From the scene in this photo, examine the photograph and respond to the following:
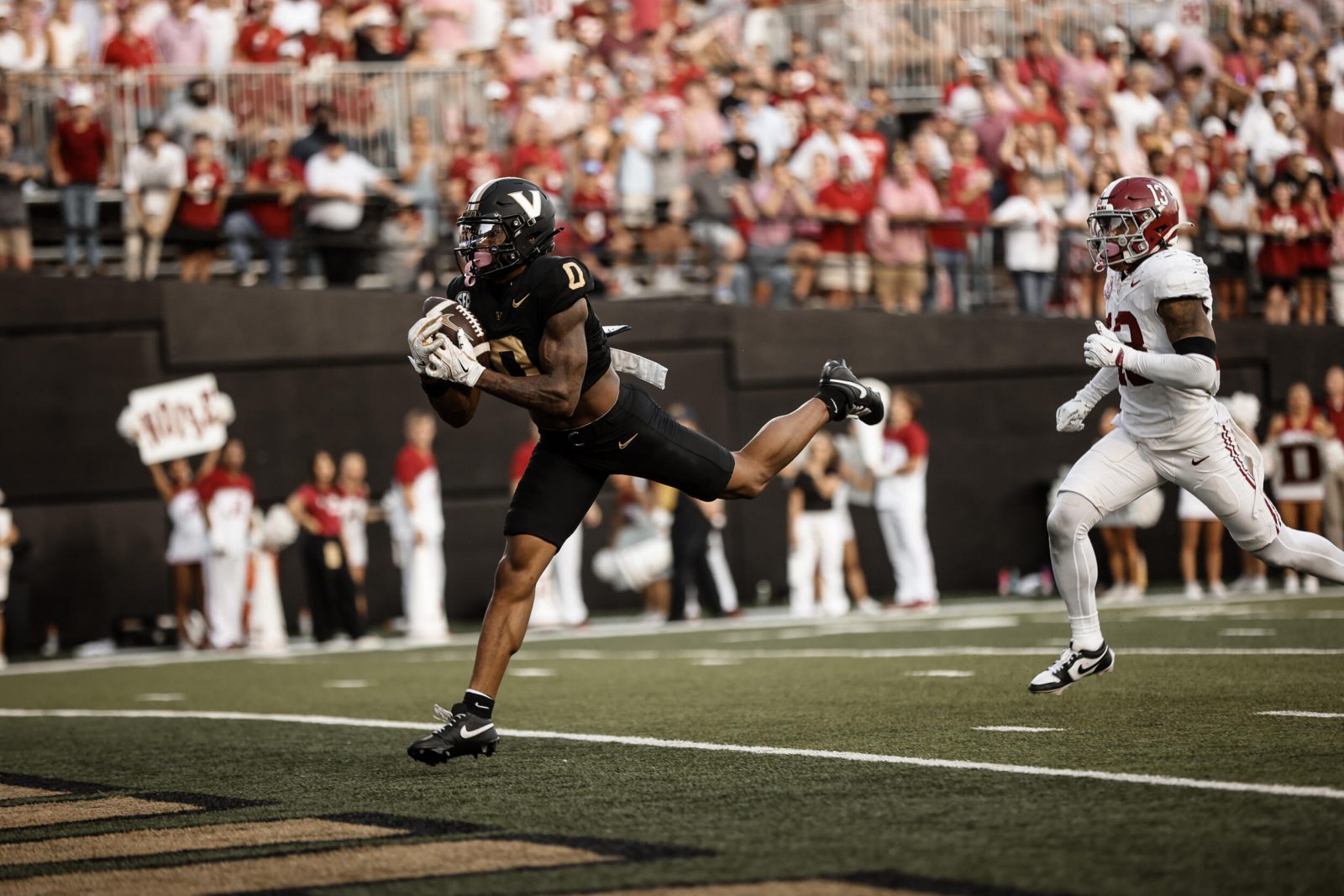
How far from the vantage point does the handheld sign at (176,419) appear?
1739 centimetres

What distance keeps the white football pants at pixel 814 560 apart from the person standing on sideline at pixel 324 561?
12.9 ft

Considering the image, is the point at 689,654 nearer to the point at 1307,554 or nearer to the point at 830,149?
the point at 1307,554

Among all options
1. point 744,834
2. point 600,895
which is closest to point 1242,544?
point 744,834

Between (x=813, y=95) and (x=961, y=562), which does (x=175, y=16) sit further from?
(x=961, y=562)

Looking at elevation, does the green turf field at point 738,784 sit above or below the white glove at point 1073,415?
below

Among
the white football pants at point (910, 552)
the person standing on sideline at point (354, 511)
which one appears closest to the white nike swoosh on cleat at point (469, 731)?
the person standing on sideline at point (354, 511)

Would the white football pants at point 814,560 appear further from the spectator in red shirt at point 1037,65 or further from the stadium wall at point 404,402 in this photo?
the spectator in red shirt at point 1037,65

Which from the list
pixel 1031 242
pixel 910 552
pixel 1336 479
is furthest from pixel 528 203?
pixel 1031 242

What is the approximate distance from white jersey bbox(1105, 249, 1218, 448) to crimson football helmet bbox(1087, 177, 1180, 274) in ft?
0.22

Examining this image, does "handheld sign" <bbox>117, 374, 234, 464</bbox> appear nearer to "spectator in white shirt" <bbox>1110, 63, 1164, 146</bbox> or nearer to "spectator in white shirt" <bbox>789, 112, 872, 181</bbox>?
"spectator in white shirt" <bbox>789, 112, 872, 181</bbox>

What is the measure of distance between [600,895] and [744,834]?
80 cm

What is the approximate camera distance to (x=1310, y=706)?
7566 mm

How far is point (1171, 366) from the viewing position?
7504 mm

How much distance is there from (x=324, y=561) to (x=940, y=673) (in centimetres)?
760
